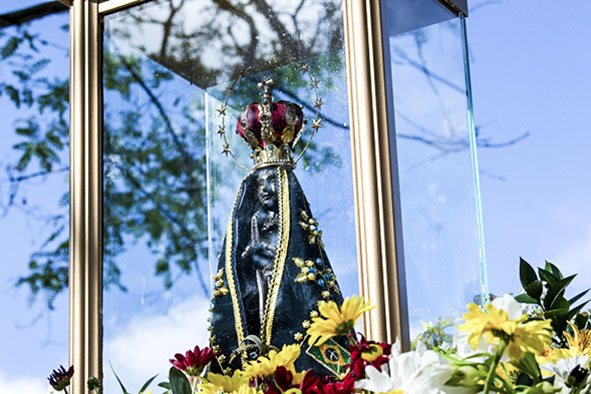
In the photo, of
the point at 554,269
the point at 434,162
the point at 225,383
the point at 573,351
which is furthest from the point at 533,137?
the point at 225,383

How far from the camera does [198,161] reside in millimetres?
1299

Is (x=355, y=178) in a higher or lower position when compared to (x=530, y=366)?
higher

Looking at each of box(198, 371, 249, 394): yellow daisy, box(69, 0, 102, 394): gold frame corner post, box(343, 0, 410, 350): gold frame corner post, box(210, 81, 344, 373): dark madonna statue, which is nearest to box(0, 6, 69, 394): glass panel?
box(69, 0, 102, 394): gold frame corner post

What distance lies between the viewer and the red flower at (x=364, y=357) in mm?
417

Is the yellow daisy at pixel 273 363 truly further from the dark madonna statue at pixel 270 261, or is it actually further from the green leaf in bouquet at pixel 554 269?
the dark madonna statue at pixel 270 261

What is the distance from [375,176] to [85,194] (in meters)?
0.44

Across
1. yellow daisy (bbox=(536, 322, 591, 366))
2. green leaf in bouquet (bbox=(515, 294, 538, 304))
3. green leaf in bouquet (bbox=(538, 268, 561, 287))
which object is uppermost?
green leaf in bouquet (bbox=(538, 268, 561, 287))

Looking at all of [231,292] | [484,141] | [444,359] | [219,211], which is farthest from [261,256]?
[484,141]

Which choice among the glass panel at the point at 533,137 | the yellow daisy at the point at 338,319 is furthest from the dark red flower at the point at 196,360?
the glass panel at the point at 533,137

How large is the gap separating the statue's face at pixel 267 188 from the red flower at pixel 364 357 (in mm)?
687

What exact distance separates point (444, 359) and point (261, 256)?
72 centimetres

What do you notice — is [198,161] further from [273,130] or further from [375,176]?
[375,176]

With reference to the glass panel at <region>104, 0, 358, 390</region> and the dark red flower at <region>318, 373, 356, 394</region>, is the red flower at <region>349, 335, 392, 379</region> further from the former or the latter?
the glass panel at <region>104, 0, 358, 390</region>

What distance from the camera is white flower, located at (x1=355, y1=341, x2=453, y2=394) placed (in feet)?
1.22
